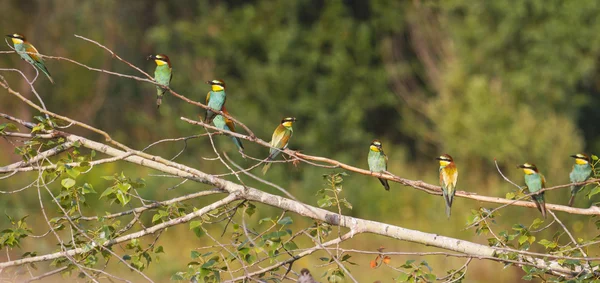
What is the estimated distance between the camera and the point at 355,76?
493 inches

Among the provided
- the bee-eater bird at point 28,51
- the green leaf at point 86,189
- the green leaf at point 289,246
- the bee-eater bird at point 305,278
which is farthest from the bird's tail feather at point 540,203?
the bee-eater bird at point 28,51

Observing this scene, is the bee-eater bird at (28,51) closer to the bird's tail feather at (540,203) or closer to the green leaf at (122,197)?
the green leaf at (122,197)

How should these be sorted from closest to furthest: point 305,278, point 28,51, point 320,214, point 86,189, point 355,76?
point 86,189, point 320,214, point 305,278, point 28,51, point 355,76

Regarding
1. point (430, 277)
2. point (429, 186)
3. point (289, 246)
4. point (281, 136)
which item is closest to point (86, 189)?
point (289, 246)

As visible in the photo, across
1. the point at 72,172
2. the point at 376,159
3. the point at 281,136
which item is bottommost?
the point at 376,159

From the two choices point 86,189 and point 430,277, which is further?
point 86,189

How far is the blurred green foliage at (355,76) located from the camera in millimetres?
10852

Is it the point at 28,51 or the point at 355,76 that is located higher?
the point at 28,51

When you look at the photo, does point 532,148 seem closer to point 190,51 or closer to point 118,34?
point 190,51

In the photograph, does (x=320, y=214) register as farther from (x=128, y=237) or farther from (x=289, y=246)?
(x=128, y=237)

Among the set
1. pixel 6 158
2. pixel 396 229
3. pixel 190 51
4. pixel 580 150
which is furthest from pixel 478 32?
pixel 396 229

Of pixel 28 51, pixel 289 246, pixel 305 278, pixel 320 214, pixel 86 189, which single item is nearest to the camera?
pixel 289 246

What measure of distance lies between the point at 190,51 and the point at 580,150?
20.3ft

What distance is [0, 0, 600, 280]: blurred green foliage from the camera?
10852 millimetres
